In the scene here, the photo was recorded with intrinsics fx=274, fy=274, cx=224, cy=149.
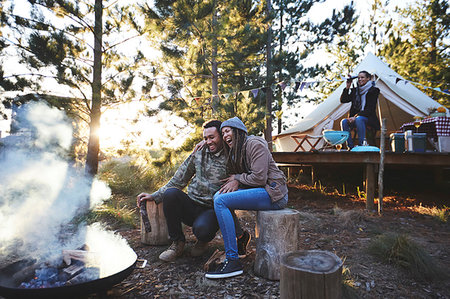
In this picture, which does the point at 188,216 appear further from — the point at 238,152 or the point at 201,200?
the point at 238,152

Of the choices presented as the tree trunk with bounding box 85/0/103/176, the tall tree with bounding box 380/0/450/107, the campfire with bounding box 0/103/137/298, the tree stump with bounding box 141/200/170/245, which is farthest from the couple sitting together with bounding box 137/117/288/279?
the tall tree with bounding box 380/0/450/107

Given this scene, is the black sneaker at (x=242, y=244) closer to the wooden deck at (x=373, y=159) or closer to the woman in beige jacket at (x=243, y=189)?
the woman in beige jacket at (x=243, y=189)

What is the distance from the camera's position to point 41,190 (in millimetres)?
3689

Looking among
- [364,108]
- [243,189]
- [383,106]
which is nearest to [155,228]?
[243,189]

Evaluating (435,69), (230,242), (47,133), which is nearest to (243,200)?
(230,242)

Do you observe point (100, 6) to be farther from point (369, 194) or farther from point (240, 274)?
point (369, 194)

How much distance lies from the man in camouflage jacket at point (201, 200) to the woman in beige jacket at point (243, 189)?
220mm

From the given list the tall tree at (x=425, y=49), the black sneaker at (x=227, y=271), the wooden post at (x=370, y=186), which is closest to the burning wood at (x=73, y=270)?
the black sneaker at (x=227, y=271)

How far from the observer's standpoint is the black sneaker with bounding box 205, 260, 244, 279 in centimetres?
201

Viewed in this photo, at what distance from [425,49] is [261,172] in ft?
42.8

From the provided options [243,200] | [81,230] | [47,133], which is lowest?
[81,230]

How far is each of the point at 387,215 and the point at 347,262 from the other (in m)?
1.98

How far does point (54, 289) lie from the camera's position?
1.48 m

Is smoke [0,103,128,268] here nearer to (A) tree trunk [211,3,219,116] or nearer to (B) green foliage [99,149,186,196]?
(B) green foliage [99,149,186,196]
